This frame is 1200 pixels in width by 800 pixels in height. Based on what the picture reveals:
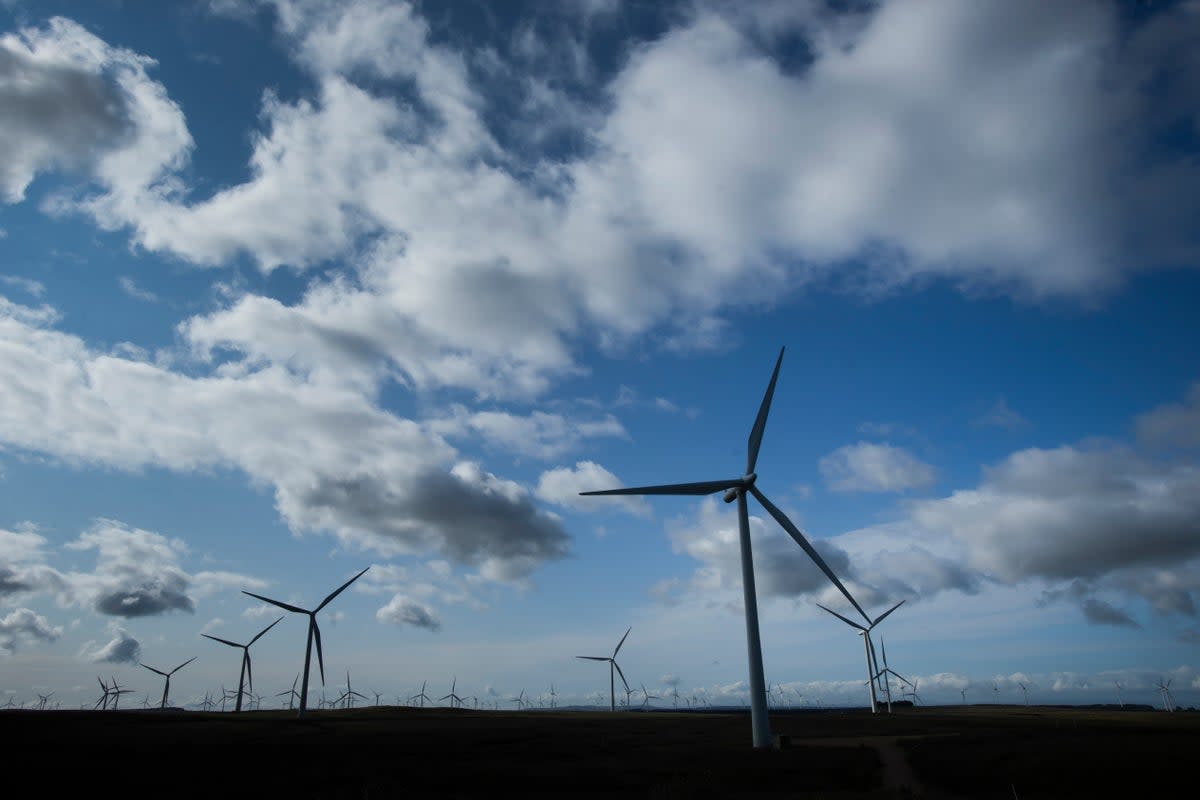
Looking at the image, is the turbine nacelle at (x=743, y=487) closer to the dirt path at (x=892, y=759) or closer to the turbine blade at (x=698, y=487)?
the turbine blade at (x=698, y=487)

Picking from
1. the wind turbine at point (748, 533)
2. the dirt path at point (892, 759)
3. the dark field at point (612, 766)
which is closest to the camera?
the dirt path at point (892, 759)

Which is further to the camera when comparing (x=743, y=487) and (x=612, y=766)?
(x=743, y=487)

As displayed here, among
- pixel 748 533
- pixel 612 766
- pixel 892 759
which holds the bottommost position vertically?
pixel 892 759

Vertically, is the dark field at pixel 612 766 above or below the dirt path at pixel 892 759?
above

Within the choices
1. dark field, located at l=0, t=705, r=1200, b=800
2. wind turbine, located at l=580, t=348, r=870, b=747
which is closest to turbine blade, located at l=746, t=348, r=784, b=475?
wind turbine, located at l=580, t=348, r=870, b=747

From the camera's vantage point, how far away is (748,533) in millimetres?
71500

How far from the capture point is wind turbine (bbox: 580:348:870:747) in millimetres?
65062

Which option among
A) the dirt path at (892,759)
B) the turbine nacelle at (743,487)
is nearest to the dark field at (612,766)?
the dirt path at (892,759)

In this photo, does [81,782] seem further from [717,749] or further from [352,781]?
[717,749]

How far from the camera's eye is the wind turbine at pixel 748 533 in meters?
65.1

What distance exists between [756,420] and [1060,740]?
46212 millimetres

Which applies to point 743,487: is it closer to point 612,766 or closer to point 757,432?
point 757,432

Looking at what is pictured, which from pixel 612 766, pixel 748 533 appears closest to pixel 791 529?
pixel 748 533

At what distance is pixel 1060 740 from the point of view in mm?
73000
